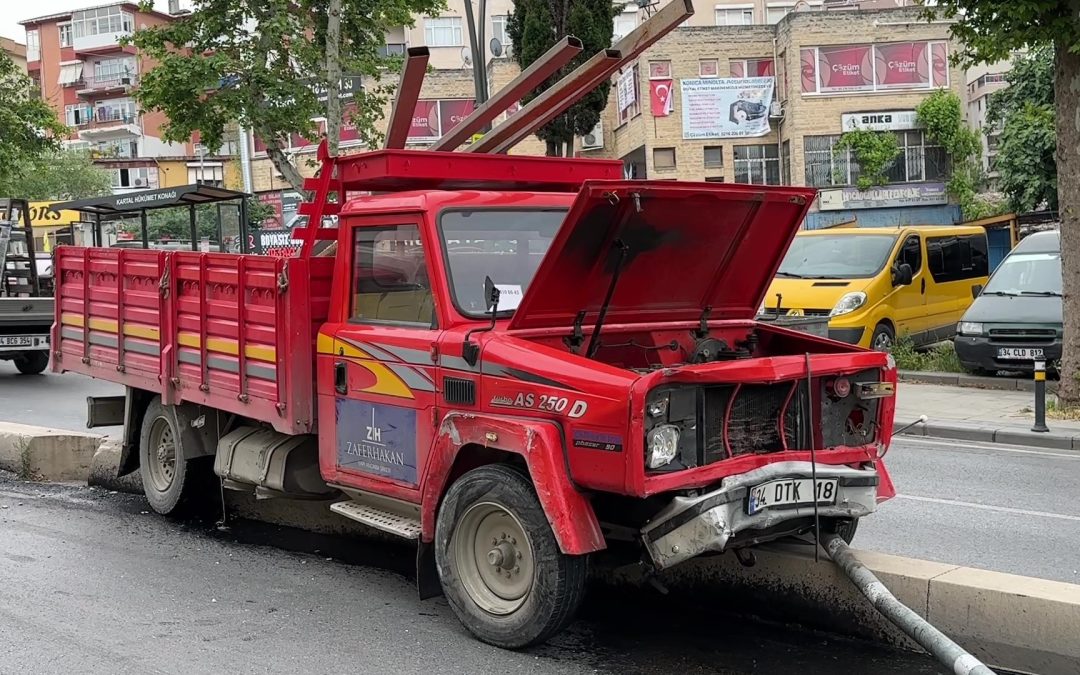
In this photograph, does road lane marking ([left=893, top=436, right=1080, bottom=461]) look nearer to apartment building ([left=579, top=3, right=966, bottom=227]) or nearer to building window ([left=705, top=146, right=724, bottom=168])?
apartment building ([left=579, top=3, right=966, bottom=227])

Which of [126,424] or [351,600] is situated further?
[126,424]

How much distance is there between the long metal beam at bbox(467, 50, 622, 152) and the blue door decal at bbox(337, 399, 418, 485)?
6.59ft

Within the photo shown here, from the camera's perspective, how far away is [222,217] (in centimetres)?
1227

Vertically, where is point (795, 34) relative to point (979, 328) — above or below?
above

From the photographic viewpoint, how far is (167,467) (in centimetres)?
813

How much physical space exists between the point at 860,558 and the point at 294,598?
2.96m

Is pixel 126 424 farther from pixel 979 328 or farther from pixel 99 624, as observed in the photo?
pixel 979 328

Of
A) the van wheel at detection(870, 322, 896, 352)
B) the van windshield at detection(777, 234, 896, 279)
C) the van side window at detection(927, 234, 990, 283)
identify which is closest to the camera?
the van wheel at detection(870, 322, 896, 352)

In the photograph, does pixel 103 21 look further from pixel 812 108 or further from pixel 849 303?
pixel 849 303

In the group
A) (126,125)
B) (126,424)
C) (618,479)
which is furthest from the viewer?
(126,125)

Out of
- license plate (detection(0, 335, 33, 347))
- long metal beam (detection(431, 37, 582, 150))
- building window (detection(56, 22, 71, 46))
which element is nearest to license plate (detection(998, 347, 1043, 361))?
long metal beam (detection(431, 37, 582, 150))

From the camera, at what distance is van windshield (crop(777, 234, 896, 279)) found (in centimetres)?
1619

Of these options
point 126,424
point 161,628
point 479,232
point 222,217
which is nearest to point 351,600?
point 161,628

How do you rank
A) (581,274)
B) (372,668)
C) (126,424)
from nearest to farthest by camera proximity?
(372,668) → (581,274) → (126,424)
